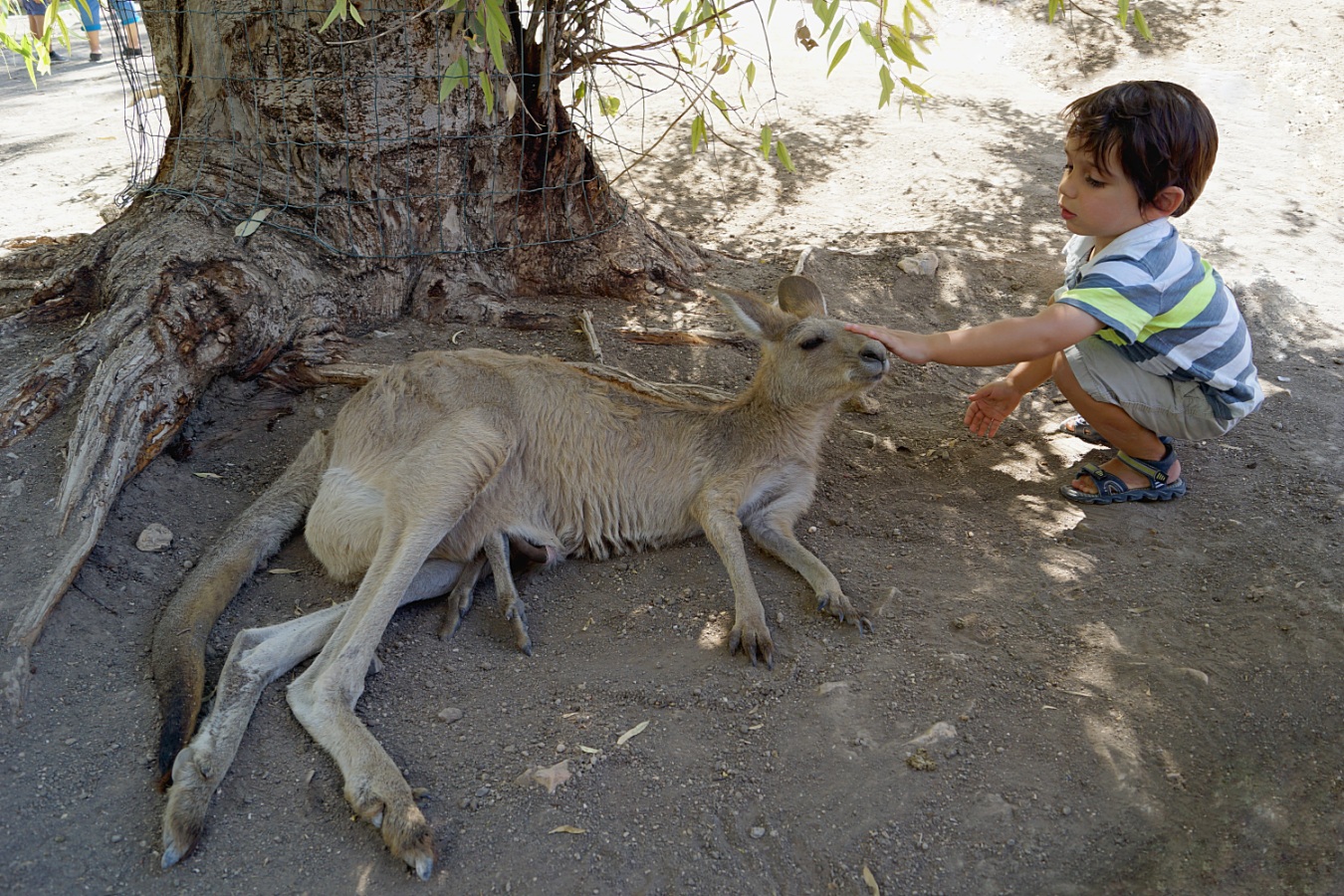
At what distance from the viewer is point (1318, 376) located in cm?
462

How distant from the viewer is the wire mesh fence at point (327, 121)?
4.14 m

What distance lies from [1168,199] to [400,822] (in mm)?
3100

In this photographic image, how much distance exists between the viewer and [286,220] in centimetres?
428

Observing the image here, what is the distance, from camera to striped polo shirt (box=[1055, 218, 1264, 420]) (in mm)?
3260

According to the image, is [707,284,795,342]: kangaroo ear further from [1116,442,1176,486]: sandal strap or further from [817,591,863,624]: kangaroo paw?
[1116,442,1176,486]: sandal strap

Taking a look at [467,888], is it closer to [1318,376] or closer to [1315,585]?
[1315,585]

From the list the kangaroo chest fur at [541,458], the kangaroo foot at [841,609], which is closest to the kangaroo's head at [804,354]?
the kangaroo chest fur at [541,458]

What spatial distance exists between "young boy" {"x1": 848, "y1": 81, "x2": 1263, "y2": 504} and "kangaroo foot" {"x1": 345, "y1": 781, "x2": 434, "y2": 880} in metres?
2.05

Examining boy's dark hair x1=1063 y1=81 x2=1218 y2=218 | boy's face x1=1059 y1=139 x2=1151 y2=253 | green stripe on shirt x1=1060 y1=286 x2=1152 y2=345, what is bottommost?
green stripe on shirt x1=1060 y1=286 x2=1152 y2=345

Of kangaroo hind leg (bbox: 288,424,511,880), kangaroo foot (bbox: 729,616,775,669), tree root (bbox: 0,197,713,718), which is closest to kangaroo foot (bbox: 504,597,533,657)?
kangaroo hind leg (bbox: 288,424,511,880)

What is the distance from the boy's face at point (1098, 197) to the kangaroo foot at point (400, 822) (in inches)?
113

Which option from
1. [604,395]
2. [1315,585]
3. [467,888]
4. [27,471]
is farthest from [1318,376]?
[27,471]

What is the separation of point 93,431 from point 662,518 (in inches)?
81.3

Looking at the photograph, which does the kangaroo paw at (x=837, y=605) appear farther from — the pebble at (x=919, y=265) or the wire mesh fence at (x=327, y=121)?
the pebble at (x=919, y=265)
